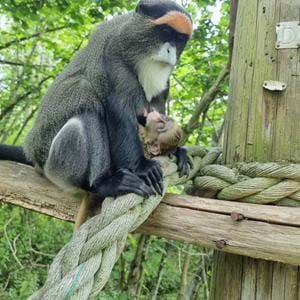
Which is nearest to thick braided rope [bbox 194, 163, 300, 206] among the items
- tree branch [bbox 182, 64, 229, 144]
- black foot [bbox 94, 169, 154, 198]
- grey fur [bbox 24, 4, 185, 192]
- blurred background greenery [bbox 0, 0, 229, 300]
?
black foot [bbox 94, 169, 154, 198]

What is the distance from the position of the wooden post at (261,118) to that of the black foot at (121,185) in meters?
0.46

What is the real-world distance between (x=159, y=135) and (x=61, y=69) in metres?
2.85

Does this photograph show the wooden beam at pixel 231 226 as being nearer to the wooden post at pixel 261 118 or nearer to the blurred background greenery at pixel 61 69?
the wooden post at pixel 261 118

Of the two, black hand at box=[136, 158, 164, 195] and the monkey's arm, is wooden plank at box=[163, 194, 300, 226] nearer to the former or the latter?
black hand at box=[136, 158, 164, 195]

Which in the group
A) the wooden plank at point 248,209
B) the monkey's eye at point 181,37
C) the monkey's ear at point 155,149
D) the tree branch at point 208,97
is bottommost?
the wooden plank at point 248,209

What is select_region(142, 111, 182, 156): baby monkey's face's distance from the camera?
2.88 meters

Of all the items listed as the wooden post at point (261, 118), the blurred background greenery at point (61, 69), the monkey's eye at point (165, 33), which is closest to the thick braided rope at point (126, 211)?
the wooden post at point (261, 118)

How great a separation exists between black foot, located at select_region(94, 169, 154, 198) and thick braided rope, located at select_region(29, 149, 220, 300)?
202mm

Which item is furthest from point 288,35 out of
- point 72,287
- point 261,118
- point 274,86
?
point 72,287

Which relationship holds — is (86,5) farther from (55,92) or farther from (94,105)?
(94,105)

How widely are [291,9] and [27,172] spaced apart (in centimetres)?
161

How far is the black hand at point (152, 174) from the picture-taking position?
2.15 m

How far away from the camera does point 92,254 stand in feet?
5.04

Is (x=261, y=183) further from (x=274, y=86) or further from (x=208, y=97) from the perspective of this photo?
(x=208, y=97)
